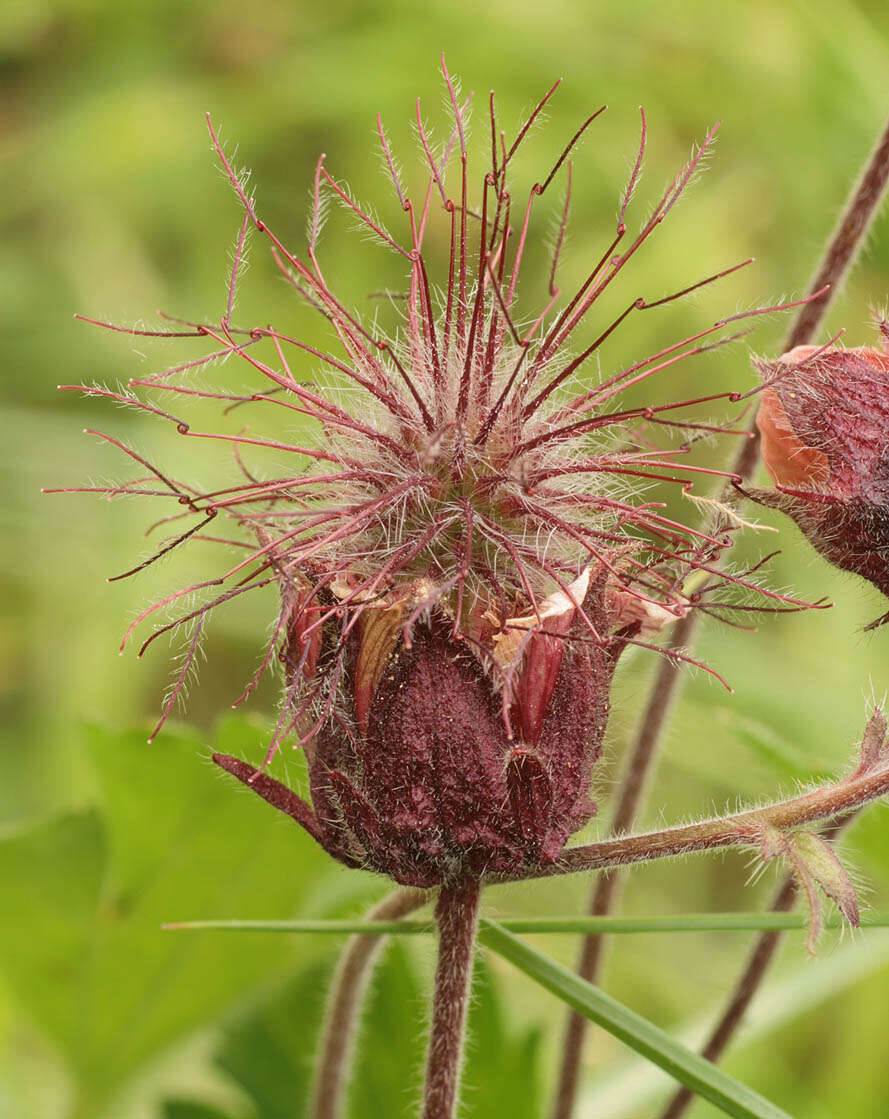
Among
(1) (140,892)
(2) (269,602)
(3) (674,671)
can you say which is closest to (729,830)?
(3) (674,671)

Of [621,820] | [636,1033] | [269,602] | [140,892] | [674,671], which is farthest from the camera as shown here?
[269,602]

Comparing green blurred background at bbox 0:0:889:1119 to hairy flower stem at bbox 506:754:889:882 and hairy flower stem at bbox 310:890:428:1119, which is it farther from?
hairy flower stem at bbox 506:754:889:882

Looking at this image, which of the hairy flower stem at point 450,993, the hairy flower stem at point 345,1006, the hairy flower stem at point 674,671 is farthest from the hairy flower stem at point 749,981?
the hairy flower stem at point 450,993

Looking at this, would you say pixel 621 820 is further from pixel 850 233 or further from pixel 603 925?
pixel 850 233

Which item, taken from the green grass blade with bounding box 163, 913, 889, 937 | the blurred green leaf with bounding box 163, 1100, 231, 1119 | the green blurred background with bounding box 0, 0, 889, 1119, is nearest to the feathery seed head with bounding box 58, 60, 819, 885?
the green grass blade with bounding box 163, 913, 889, 937

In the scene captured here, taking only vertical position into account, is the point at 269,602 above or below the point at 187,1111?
above
